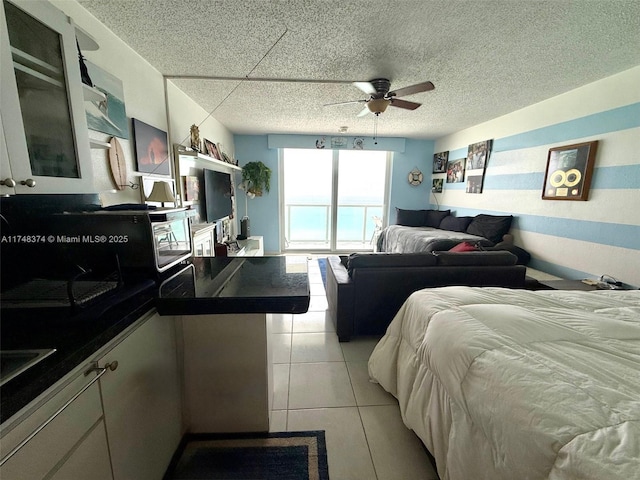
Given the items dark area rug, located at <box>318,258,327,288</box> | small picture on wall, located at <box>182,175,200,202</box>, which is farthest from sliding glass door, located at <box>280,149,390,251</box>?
small picture on wall, located at <box>182,175,200,202</box>

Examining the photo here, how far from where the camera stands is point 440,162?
16.5 ft

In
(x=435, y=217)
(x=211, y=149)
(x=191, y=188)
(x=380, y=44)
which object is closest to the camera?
(x=380, y=44)

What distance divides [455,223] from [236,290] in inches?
165

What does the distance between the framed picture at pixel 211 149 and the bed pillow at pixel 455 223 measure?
389 centimetres

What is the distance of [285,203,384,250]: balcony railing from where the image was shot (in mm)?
5461

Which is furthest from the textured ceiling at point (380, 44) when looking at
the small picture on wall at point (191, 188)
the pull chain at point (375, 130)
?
the pull chain at point (375, 130)

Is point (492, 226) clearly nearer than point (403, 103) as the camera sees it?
No

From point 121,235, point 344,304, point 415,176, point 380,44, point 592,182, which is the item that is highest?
point 380,44

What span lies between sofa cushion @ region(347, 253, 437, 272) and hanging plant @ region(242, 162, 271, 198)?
10.7 feet

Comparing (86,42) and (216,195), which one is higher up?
(86,42)

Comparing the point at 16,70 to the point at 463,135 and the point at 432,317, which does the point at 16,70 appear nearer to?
the point at 432,317

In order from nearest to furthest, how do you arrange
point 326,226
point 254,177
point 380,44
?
point 380,44
point 254,177
point 326,226

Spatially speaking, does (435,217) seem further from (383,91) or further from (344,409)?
(344,409)

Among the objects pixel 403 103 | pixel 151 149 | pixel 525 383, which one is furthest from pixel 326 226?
pixel 525 383
